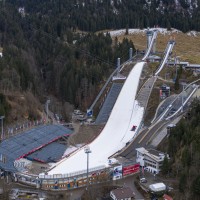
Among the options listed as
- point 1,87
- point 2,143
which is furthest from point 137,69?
point 2,143

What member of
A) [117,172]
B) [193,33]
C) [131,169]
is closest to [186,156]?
[131,169]

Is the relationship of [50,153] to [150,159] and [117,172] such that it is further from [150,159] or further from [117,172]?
[150,159]

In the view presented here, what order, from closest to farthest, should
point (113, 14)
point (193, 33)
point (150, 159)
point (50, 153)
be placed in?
point (150, 159)
point (50, 153)
point (193, 33)
point (113, 14)

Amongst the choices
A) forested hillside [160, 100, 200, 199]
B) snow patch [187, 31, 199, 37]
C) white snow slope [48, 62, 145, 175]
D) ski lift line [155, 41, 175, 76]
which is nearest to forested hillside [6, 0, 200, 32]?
snow patch [187, 31, 199, 37]

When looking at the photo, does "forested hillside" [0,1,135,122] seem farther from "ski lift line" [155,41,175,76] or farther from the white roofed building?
the white roofed building

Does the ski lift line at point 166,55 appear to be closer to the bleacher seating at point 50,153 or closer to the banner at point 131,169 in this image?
the bleacher seating at point 50,153

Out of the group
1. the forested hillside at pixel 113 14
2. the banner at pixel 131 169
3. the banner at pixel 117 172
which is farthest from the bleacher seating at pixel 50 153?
the forested hillside at pixel 113 14
